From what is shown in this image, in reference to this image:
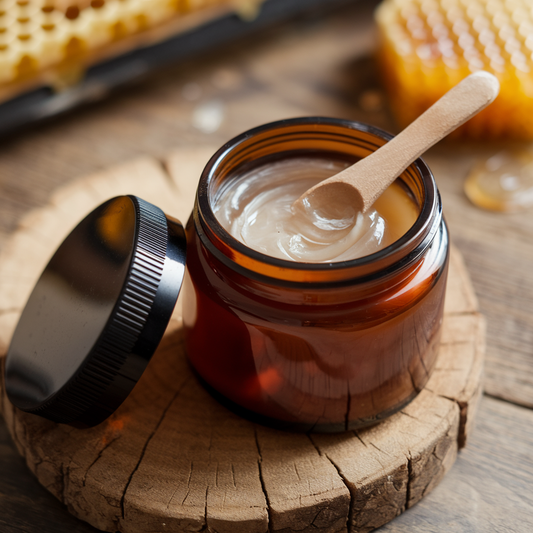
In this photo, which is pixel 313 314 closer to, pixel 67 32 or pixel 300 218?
pixel 300 218

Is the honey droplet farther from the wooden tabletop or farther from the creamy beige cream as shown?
the creamy beige cream

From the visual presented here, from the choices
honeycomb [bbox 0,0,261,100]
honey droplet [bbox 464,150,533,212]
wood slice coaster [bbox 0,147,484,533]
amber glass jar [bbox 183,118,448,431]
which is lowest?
honey droplet [bbox 464,150,533,212]

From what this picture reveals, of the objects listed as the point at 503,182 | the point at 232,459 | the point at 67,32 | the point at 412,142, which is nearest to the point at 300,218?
the point at 412,142

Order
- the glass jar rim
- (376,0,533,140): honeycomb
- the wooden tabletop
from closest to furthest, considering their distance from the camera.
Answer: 1. the glass jar rim
2. the wooden tabletop
3. (376,0,533,140): honeycomb

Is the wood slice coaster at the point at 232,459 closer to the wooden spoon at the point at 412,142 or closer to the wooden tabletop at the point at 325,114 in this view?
the wooden tabletop at the point at 325,114

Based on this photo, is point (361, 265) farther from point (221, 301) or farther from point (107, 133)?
point (107, 133)

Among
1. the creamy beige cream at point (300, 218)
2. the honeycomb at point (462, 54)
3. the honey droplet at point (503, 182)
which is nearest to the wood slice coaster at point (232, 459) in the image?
the creamy beige cream at point (300, 218)

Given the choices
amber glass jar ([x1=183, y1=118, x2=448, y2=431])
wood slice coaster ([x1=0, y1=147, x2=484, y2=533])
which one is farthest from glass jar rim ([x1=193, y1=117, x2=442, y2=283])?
wood slice coaster ([x1=0, y1=147, x2=484, y2=533])
